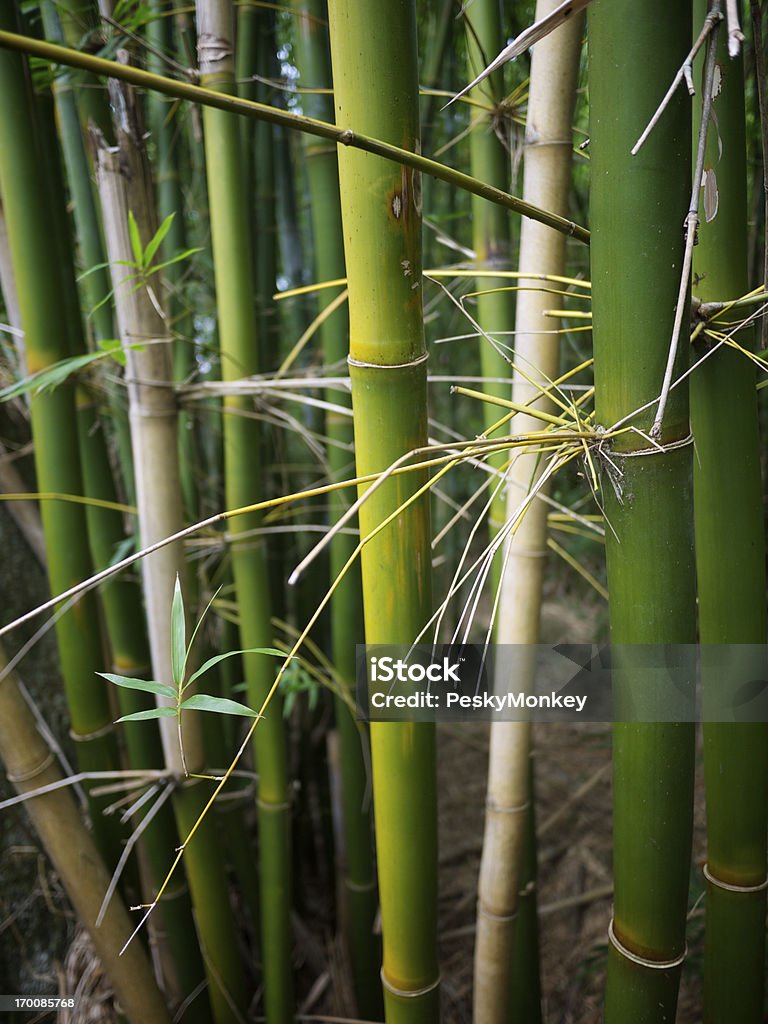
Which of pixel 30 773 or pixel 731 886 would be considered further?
pixel 30 773

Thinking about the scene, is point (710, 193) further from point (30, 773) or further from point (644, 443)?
point (30, 773)

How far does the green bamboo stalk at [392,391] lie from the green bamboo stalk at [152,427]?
12.9 inches

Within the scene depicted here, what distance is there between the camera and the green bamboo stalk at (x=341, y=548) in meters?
1.07

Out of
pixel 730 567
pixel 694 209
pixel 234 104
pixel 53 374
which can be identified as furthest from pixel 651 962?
pixel 53 374

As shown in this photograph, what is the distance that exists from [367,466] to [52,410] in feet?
1.78

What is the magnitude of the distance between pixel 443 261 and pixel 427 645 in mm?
1398

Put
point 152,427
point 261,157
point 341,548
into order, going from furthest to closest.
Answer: point 261,157
point 341,548
point 152,427

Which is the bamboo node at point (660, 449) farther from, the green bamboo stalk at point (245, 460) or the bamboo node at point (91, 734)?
the bamboo node at point (91, 734)

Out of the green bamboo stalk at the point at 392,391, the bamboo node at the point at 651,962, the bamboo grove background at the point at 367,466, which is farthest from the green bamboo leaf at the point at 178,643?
the bamboo node at the point at 651,962

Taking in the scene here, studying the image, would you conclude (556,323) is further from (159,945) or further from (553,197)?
(159,945)

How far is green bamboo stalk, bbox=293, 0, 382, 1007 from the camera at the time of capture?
3.52 ft

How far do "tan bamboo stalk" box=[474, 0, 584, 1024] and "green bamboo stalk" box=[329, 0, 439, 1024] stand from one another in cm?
13

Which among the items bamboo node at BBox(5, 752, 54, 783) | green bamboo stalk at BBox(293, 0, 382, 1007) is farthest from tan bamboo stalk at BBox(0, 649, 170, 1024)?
green bamboo stalk at BBox(293, 0, 382, 1007)

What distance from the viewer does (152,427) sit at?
869mm
